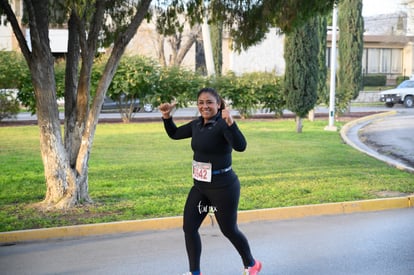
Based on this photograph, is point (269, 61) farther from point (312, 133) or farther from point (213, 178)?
point (213, 178)

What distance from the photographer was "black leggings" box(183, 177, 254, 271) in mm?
5500

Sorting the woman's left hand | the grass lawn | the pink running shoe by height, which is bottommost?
the grass lawn

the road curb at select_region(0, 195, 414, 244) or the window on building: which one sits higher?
the window on building

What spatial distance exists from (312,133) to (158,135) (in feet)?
16.3

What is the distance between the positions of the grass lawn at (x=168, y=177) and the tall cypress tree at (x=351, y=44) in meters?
11.5

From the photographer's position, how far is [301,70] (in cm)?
2106

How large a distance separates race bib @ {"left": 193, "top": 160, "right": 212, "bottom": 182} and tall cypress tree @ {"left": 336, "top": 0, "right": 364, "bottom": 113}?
2442cm

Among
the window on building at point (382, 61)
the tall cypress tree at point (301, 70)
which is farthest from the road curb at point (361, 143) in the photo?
the window on building at point (382, 61)

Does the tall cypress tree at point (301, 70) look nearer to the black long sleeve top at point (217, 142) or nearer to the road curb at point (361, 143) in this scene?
the road curb at point (361, 143)

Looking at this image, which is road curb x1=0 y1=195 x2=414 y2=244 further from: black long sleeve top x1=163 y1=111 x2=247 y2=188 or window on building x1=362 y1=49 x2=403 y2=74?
window on building x1=362 y1=49 x2=403 y2=74

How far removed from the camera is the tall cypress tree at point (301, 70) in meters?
20.9

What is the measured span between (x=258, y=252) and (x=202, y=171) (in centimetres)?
197

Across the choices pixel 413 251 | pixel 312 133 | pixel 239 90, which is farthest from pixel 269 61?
pixel 413 251

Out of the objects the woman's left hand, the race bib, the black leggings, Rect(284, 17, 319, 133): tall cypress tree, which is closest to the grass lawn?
Rect(284, 17, 319, 133): tall cypress tree
